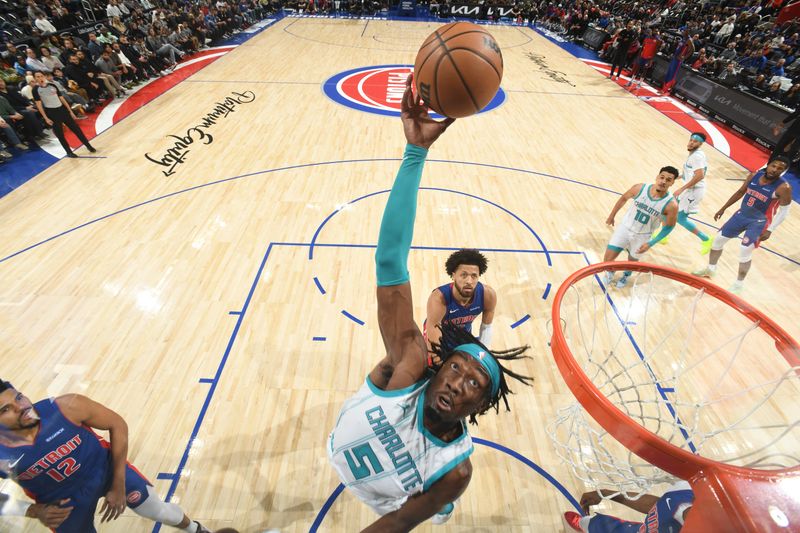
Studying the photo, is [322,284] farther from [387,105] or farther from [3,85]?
[3,85]

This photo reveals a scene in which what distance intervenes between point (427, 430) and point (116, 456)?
1.95 metres

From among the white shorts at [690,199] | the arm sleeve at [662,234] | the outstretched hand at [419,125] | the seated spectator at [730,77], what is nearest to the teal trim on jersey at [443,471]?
the outstretched hand at [419,125]

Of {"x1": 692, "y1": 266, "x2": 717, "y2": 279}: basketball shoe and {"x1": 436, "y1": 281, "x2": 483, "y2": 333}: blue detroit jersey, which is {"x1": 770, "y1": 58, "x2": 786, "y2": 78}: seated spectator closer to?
{"x1": 692, "y1": 266, "x2": 717, "y2": 279}: basketball shoe

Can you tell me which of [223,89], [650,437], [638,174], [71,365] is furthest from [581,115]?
[71,365]

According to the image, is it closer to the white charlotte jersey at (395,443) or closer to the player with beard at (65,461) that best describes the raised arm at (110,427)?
the player with beard at (65,461)

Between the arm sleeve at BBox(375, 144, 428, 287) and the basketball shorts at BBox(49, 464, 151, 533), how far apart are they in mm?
2213

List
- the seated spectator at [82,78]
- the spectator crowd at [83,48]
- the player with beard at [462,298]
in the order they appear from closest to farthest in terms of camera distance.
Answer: the player with beard at [462,298] → the spectator crowd at [83,48] → the seated spectator at [82,78]

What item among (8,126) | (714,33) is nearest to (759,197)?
(8,126)

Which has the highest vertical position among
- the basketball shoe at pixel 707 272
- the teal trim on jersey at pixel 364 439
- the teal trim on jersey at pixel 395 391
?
the teal trim on jersey at pixel 395 391

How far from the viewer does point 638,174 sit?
794cm

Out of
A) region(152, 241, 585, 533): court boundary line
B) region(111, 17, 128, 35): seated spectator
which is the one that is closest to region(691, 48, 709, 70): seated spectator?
region(152, 241, 585, 533): court boundary line

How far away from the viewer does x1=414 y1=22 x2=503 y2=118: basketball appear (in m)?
2.05

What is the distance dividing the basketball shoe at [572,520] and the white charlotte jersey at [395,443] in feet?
6.24

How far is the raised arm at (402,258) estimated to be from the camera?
1508 millimetres
